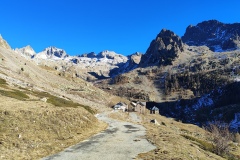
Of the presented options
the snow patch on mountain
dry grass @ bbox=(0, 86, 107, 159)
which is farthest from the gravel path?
the snow patch on mountain

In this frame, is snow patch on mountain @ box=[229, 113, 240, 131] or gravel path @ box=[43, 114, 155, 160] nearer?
gravel path @ box=[43, 114, 155, 160]

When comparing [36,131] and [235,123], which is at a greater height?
[36,131]

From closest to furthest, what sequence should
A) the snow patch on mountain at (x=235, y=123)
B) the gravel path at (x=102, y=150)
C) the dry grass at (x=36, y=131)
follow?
1. the gravel path at (x=102, y=150)
2. the dry grass at (x=36, y=131)
3. the snow patch on mountain at (x=235, y=123)

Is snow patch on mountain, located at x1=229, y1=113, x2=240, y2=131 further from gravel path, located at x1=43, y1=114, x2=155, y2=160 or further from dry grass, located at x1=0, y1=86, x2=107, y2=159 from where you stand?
gravel path, located at x1=43, y1=114, x2=155, y2=160

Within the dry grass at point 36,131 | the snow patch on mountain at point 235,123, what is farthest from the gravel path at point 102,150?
the snow patch on mountain at point 235,123

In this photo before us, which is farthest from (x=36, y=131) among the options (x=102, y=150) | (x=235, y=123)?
(x=235, y=123)

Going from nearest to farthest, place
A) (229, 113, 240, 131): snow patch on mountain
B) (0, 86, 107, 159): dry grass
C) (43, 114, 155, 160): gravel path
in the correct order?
1. (43, 114, 155, 160): gravel path
2. (0, 86, 107, 159): dry grass
3. (229, 113, 240, 131): snow patch on mountain

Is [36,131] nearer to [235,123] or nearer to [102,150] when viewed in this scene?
[102,150]

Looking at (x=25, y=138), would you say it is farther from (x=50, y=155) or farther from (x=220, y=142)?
(x=220, y=142)

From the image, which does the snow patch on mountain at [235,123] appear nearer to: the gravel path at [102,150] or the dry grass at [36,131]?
the dry grass at [36,131]

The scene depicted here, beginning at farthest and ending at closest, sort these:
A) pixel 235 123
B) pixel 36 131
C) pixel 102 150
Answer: pixel 235 123 → pixel 36 131 → pixel 102 150

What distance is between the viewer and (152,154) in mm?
26922

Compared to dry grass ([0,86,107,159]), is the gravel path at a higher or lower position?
lower

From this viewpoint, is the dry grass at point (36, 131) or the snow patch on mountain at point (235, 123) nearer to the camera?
the dry grass at point (36, 131)
